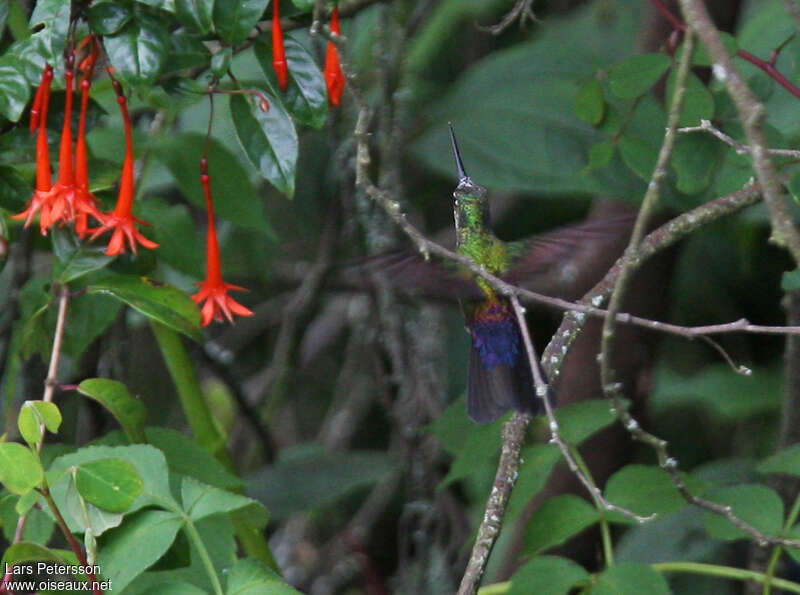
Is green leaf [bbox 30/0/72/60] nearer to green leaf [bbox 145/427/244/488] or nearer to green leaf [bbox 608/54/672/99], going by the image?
green leaf [bbox 145/427/244/488]

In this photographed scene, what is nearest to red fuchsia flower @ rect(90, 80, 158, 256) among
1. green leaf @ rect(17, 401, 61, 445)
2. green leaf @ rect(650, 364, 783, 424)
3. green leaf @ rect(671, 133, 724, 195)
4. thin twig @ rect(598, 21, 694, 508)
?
green leaf @ rect(17, 401, 61, 445)

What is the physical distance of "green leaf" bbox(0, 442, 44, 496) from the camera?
1.09m

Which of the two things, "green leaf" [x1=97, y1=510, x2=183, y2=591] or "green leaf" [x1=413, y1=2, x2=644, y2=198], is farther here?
"green leaf" [x1=413, y1=2, x2=644, y2=198]

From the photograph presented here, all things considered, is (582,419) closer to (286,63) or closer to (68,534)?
(286,63)

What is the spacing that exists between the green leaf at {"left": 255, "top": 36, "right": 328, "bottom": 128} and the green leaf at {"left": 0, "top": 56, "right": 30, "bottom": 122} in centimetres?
30

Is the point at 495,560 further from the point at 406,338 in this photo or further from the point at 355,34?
the point at 355,34

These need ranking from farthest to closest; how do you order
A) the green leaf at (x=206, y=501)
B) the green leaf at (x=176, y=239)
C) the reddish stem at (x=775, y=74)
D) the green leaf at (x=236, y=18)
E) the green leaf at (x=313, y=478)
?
the green leaf at (x=313, y=478)
the green leaf at (x=176, y=239)
the reddish stem at (x=775, y=74)
the green leaf at (x=236, y=18)
the green leaf at (x=206, y=501)

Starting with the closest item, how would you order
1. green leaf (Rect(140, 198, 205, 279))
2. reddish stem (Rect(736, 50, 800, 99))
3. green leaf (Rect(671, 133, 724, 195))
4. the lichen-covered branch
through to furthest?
1. the lichen-covered branch
2. reddish stem (Rect(736, 50, 800, 99))
3. green leaf (Rect(671, 133, 724, 195))
4. green leaf (Rect(140, 198, 205, 279))

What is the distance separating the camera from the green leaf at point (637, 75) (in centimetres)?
163

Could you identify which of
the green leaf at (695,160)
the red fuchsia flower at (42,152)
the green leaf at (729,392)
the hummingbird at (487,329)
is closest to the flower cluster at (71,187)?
the red fuchsia flower at (42,152)

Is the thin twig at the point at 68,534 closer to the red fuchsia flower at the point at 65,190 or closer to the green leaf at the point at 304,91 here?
the red fuchsia flower at the point at 65,190

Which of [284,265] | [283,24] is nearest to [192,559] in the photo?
[283,24]

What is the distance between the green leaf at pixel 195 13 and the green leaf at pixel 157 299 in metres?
0.35

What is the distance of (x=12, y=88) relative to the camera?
4.22ft
